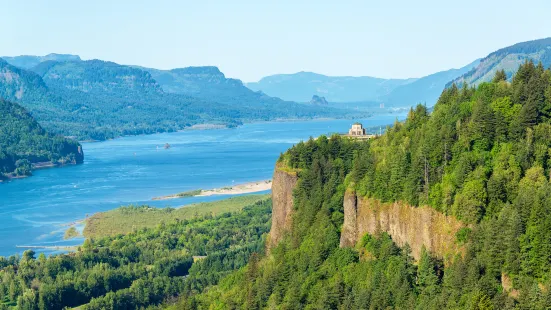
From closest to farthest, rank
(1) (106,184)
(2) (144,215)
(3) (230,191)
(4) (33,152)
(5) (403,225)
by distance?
1. (5) (403,225)
2. (2) (144,215)
3. (3) (230,191)
4. (1) (106,184)
5. (4) (33,152)

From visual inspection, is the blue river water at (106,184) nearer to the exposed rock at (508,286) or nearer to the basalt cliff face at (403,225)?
the basalt cliff face at (403,225)

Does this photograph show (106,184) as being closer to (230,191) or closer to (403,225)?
(230,191)

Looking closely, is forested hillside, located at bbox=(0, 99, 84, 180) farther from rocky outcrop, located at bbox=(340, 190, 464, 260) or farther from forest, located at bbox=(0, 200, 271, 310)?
rocky outcrop, located at bbox=(340, 190, 464, 260)

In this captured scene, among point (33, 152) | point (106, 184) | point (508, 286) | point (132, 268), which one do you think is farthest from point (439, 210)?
point (33, 152)

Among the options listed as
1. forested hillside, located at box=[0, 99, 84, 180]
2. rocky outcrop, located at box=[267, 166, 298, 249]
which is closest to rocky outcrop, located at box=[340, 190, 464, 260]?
rocky outcrop, located at box=[267, 166, 298, 249]

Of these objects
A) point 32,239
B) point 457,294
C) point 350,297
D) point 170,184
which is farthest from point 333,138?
point 170,184

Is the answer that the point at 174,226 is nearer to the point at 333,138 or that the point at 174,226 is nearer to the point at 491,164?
the point at 333,138
